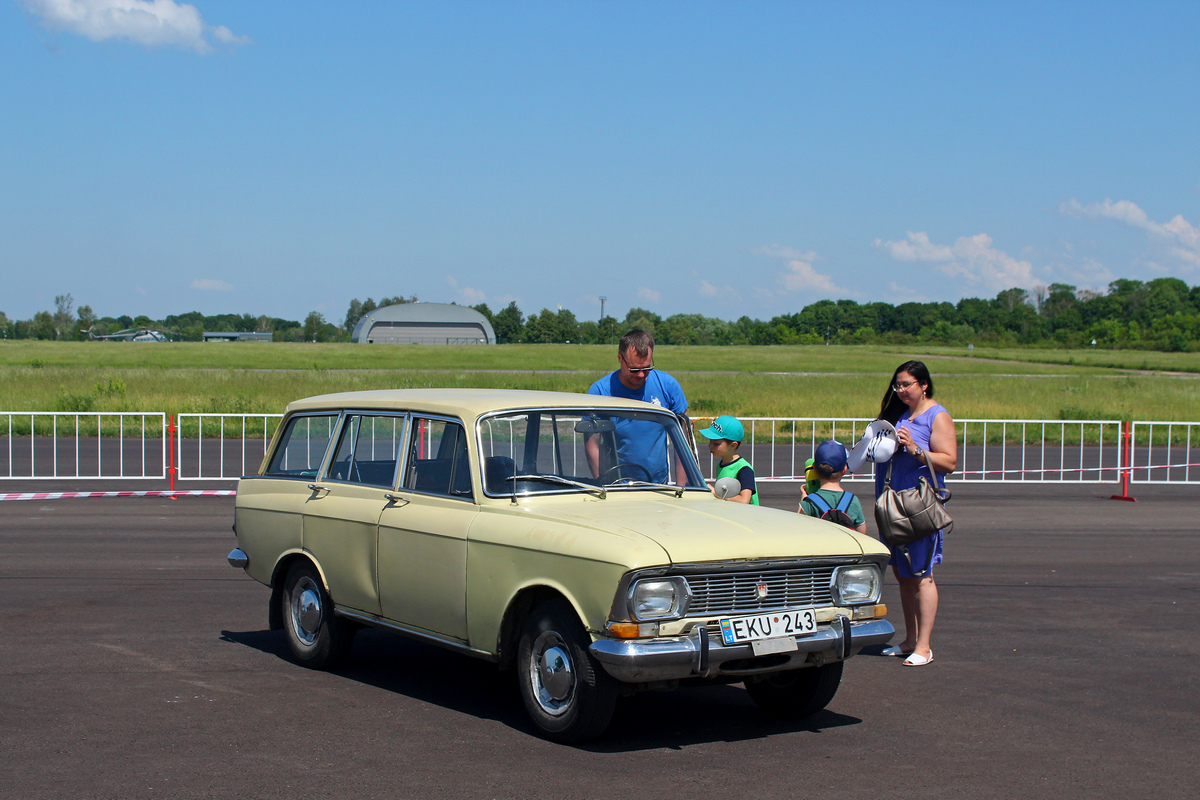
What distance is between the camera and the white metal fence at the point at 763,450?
17.2 m

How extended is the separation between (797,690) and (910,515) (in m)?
1.43

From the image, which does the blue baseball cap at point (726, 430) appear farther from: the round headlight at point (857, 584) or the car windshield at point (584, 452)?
the round headlight at point (857, 584)

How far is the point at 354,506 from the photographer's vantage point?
6.10m

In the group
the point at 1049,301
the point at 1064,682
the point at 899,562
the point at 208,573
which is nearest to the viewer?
the point at 1064,682

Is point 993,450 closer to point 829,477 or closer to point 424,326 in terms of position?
point 829,477

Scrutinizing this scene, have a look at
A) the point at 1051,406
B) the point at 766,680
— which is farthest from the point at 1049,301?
the point at 766,680

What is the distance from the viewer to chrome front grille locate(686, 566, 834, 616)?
4762mm

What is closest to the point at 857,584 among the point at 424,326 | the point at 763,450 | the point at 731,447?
the point at 731,447

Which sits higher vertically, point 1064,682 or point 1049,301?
point 1049,301

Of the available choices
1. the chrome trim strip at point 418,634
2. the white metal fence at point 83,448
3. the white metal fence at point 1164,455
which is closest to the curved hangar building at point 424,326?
the white metal fence at point 83,448

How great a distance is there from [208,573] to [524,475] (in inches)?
198

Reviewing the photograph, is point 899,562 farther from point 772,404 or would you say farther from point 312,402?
point 772,404

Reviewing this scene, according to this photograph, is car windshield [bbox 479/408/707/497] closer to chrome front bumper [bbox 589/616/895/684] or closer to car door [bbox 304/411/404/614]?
car door [bbox 304/411/404/614]

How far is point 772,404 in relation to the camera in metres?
35.0
